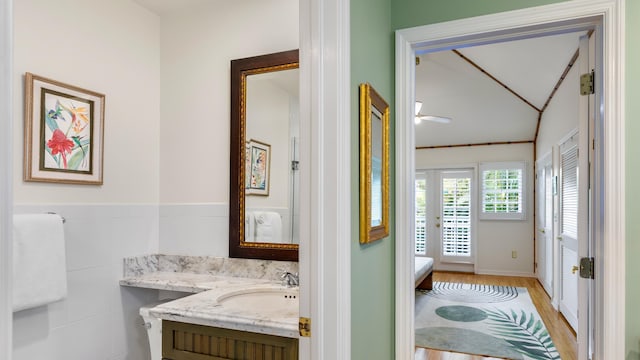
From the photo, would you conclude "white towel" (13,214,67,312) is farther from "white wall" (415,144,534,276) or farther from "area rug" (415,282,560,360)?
"white wall" (415,144,534,276)

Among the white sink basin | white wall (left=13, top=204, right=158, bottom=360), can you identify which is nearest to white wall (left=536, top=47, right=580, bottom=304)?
the white sink basin

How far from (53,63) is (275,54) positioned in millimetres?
1180

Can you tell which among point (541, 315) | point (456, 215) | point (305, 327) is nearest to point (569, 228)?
point (541, 315)

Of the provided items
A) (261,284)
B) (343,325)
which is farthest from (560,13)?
(261,284)

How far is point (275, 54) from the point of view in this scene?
2.39 meters

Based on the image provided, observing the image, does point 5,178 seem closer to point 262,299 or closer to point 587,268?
point 262,299

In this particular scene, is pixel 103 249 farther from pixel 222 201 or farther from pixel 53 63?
pixel 53 63

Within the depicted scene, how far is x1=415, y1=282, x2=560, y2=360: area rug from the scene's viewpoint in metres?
3.55

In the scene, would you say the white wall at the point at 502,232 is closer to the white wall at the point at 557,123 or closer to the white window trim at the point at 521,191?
the white window trim at the point at 521,191

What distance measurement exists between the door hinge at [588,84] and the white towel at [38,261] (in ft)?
8.45

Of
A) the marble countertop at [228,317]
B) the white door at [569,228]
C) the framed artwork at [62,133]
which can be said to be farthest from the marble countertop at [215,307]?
the white door at [569,228]

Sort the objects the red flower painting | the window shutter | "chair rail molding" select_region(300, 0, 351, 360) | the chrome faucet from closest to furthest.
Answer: "chair rail molding" select_region(300, 0, 351, 360) < the red flower painting < the chrome faucet < the window shutter

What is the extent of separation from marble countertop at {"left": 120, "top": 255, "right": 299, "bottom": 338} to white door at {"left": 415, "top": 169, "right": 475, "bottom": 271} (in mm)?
5705

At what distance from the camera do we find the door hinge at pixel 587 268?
69.1 inches
